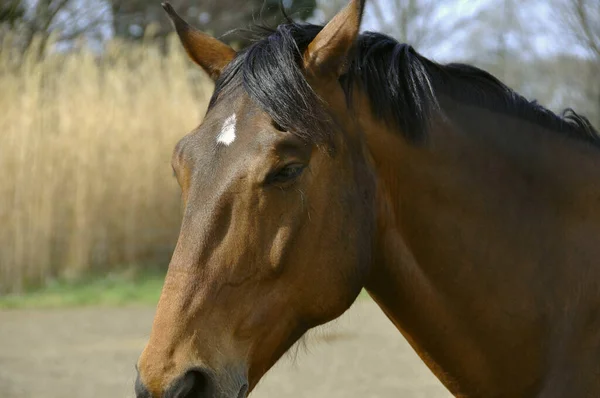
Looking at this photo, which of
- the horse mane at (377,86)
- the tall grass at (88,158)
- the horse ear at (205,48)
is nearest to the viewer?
the horse mane at (377,86)

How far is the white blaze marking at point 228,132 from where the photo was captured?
1.92 m

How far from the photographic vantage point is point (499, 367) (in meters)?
2.07

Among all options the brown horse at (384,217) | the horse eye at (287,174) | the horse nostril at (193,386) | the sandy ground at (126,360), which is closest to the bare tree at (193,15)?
the sandy ground at (126,360)

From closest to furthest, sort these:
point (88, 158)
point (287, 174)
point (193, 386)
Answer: point (193, 386) → point (287, 174) → point (88, 158)

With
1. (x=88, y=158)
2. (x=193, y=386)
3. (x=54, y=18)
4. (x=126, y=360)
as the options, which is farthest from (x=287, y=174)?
(x=54, y=18)

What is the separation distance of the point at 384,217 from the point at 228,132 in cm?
48

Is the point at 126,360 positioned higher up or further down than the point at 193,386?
further down

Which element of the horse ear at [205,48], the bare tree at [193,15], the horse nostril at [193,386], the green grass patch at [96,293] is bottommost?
the bare tree at [193,15]

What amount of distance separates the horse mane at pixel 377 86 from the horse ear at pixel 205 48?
127mm

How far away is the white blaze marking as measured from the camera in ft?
6.31

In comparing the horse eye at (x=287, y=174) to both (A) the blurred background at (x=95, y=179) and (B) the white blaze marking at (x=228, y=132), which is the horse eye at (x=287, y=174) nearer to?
(B) the white blaze marking at (x=228, y=132)

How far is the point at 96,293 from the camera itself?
8477 mm

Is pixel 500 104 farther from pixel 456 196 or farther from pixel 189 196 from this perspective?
pixel 189 196

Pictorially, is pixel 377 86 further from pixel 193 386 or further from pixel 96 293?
pixel 96 293
